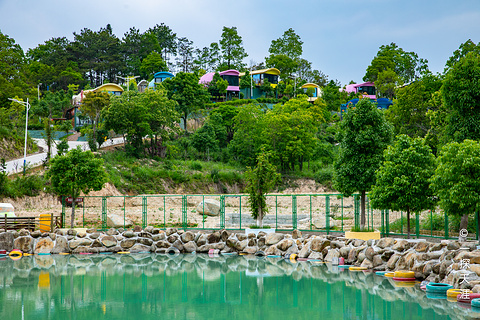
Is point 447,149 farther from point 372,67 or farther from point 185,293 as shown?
point 372,67

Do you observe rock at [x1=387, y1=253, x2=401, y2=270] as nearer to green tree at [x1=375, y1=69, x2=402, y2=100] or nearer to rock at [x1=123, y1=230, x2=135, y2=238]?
rock at [x1=123, y1=230, x2=135, y2=238]

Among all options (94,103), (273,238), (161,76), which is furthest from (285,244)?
(161,76)

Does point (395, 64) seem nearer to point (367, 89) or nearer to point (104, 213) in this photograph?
point (367, 89)

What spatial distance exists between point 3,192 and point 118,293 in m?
25.7

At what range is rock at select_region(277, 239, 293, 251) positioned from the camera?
25.6m

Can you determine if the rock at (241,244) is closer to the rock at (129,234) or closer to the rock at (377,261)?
the rock at (129,234)

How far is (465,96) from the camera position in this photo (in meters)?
23.5

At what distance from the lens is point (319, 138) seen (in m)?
72.0

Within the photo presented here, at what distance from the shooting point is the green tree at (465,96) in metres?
23.5

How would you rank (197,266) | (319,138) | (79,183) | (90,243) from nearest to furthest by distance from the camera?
(197,266), (90,243), (79,183), (319,138)

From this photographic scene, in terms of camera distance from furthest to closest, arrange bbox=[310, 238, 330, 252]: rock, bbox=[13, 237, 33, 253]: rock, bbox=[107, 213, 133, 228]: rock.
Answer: bbox=[107, 213, 133, 228]: rock < bbox=[13, 237, 33, 253]: rock < bbox=[310, 238, 330, 252]: rock

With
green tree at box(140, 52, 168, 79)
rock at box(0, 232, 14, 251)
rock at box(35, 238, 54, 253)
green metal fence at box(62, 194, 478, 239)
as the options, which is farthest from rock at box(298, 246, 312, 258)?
green tree at box(140, 52, 168, 79)

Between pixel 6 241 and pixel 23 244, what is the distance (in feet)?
3.07

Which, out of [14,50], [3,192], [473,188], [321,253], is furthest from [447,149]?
[14,50]
